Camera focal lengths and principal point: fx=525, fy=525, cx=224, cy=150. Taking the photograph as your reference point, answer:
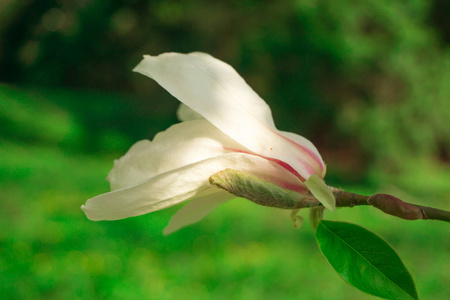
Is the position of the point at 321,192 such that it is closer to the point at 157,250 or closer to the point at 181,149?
the point at 181,149

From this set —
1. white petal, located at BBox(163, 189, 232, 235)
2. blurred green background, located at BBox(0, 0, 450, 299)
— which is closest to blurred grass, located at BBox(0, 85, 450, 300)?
blurred green background, located at BBox(0, 0, 450, 299)

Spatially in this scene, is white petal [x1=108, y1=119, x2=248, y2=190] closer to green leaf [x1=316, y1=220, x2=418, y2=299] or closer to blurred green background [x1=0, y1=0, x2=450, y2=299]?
green leaf [x1=316, y1=220, x2=418, y2=299]

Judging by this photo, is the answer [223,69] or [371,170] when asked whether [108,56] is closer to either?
[371,170]

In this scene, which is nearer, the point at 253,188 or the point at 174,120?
the point at 253,188

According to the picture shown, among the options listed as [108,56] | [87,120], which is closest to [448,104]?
[87,120]

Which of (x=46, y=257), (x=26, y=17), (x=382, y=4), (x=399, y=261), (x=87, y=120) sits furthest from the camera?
(x=26, y=17)

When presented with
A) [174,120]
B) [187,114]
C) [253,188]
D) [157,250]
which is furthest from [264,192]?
[174,120]
